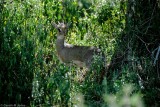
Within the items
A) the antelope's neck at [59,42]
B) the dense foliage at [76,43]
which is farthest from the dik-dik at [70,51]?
the dense foliage at [76,43]

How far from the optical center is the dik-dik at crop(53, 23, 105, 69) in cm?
789

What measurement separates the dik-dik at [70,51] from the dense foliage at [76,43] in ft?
0.41

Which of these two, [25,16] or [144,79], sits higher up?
[25,16]

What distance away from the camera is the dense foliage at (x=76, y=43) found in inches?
243

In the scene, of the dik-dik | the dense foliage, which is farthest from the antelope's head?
the dense foliage

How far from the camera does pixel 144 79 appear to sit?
6.83m

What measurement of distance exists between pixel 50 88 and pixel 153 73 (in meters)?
1.67

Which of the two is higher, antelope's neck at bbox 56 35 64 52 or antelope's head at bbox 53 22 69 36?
antelope's head at bbox 53 22 69 36

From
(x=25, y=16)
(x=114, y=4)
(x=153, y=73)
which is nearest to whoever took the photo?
(x=153, y=73)

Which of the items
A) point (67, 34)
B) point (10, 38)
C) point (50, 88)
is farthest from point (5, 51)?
point (67, 34)

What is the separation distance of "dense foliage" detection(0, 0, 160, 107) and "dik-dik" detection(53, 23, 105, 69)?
13 centimetres

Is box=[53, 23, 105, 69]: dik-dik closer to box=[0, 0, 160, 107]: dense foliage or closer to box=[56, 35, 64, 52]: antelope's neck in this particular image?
box=[56, 35, 64, 52]: antelope's neck

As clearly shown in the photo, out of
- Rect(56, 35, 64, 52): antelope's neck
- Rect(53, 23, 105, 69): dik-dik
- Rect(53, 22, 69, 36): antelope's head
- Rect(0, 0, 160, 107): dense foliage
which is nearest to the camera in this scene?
Rect(0, 0, 160, 107): dense foliage

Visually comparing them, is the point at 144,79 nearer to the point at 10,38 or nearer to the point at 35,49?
the point at 35,49
